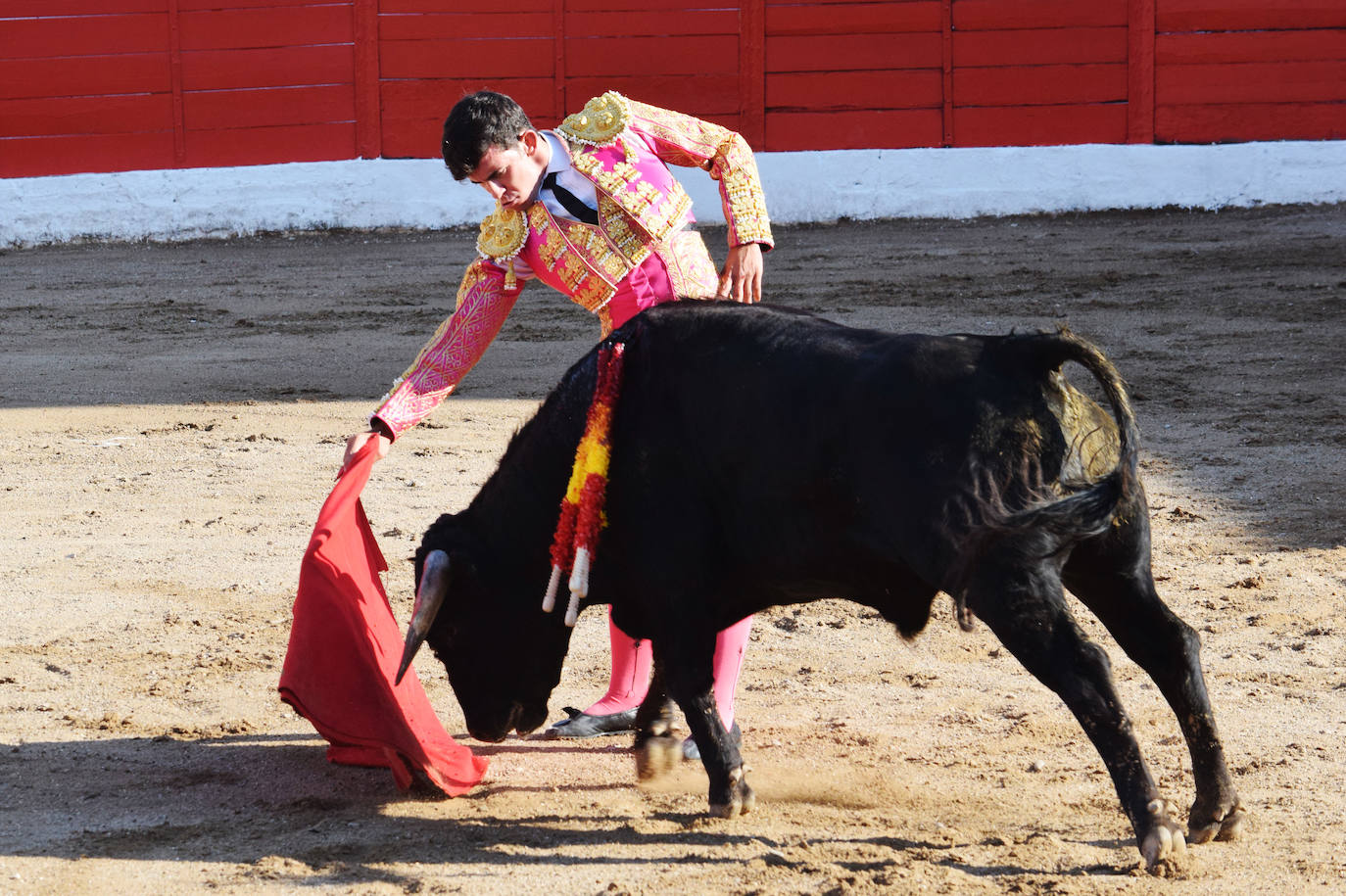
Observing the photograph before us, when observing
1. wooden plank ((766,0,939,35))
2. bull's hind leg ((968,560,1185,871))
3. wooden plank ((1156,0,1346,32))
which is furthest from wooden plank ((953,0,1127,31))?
bull's hind leg ((968,560,1185,871))

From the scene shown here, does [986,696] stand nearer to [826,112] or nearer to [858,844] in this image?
[858,844]

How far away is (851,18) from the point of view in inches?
386

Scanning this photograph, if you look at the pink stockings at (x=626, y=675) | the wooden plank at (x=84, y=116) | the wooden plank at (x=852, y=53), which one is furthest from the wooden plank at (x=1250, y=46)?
the pink stockings at (x=626, y=675)

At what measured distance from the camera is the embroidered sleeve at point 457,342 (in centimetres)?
279

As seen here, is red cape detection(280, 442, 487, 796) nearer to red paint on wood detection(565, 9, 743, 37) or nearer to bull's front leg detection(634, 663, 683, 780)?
bull's front leg detection(634, 663, 683, 780)

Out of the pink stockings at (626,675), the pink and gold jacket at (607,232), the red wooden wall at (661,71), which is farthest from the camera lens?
the red wooden wall at (661,71)

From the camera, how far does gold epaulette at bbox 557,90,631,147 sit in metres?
2.70

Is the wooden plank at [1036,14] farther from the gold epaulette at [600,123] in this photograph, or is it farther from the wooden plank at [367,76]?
the gold epaulette at [600,123]

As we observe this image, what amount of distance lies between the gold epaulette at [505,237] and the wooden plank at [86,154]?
8014 millimetres

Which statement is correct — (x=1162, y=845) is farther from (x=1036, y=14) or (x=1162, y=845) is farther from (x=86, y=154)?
(x=86, y=154)

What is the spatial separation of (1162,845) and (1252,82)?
8.47 m

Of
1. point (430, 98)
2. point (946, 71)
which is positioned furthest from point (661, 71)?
point (946, 71)

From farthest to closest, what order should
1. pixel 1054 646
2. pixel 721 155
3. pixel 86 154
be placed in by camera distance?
1. pixel 86 154
2. pixel 721 155
3. pixel 1054 646

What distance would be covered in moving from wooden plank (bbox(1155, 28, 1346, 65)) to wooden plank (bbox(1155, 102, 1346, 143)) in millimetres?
287
